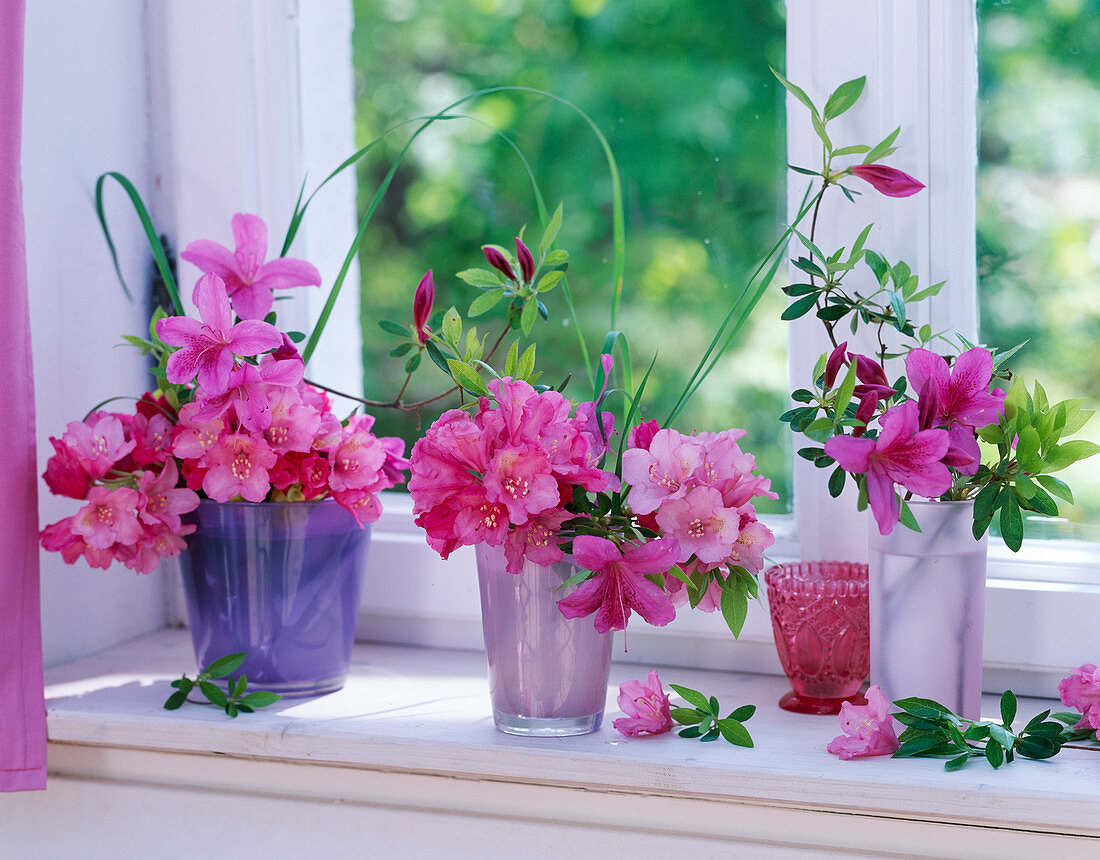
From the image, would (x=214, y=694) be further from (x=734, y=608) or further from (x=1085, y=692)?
(x=1085, y=692)

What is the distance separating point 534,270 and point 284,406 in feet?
0.76

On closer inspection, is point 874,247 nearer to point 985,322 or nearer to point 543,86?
point 985,322

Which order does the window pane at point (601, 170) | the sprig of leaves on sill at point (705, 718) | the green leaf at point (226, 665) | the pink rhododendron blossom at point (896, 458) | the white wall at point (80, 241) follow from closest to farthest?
1. the pink rhododendron blossom at point (896, 458)
2. the sprig of leaves on sill at point (705, 718)
3. the green leaf at point (226, 665)
4. the white wall at point (80, 241)
5. the window pane at point (601, 170)

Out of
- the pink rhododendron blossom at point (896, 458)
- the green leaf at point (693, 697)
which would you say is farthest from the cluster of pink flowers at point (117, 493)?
the pink rhododendron blossom at point (896, 458)

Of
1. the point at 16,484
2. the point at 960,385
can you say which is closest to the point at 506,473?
the point at 960,385

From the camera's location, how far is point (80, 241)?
100cm

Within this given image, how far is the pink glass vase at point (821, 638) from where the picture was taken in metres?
0.79

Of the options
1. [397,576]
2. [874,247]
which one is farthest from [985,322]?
[397,576]

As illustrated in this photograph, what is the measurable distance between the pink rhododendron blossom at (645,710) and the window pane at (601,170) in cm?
34

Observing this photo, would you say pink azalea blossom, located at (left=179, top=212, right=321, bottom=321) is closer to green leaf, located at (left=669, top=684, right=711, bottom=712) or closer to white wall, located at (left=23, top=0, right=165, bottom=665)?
white wall, located at (left=23, top=0, right=165, bottom=665)

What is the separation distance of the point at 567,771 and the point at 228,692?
1.08ft

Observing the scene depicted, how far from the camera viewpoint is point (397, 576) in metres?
1.03

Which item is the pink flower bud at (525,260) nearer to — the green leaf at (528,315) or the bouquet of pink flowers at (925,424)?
the green leaf at (528,315)

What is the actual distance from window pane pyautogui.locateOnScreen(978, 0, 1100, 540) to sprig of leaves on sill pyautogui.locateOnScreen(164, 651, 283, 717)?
2.44 ft
